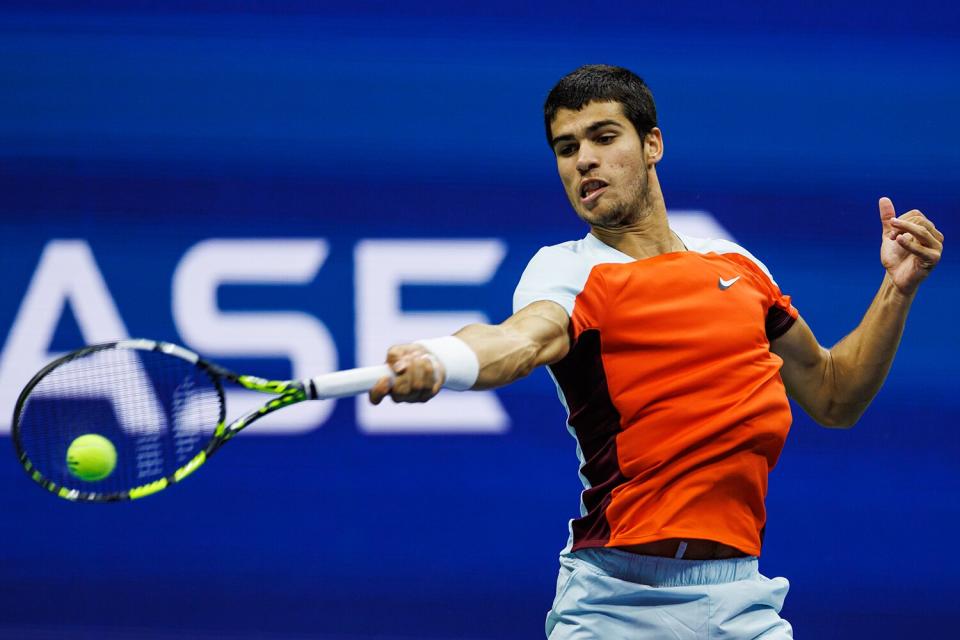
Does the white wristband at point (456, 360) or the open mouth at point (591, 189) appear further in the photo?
the open mouth at point (591, 189)

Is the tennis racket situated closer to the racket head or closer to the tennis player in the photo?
the racket head

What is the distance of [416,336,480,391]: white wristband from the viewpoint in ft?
6.83

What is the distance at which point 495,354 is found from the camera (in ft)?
7.20

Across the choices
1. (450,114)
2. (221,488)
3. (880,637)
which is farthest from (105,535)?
(880,637)

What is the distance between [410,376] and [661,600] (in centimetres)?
76

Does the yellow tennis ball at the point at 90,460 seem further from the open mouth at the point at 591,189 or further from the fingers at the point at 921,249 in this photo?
the fingers at the point at 921,249

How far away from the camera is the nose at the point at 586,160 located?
2.57m

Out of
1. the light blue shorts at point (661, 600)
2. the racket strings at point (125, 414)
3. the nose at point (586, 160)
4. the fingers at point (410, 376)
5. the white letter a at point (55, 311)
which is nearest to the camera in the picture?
the fingers at point (410, 376)

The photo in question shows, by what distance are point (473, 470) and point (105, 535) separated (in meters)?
1.18

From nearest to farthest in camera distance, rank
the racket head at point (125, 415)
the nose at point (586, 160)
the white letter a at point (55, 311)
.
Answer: the racket head at point (125, 415)
the nose at point (586, 160)
the white letter a at point (55, 311)

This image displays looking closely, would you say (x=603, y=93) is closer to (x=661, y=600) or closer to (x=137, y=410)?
(x=661, y=600)

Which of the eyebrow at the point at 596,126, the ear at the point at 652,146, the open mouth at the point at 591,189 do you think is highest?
the ear at the point at 652,146

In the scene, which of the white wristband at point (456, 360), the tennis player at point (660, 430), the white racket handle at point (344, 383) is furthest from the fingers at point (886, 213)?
the white racket handle at point (344, 383)

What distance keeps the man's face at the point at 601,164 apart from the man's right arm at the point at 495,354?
31 centimetres
